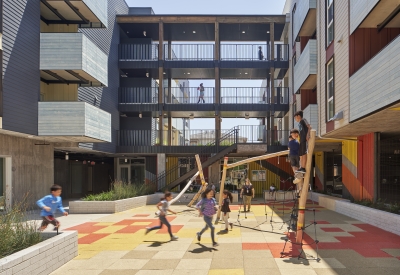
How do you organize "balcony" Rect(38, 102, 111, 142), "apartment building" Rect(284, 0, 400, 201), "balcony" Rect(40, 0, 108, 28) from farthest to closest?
"balcony" Rect(40, 0, 108, 28)
"balcony" Rect(38, 102, 111, 142)
"apartment building" Rect(284, 0, 400, 201)

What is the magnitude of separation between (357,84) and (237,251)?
7.80 meters

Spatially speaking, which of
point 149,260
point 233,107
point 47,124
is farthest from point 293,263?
point 233,107

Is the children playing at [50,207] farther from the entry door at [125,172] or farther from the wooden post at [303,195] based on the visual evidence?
the entry door at [125,172]

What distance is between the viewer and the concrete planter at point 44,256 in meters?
6.61

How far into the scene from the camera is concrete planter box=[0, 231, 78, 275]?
6.61 m

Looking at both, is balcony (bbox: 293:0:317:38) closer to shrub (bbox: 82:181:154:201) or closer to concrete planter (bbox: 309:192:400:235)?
concrete planter (bbox: 309:192:400:235)

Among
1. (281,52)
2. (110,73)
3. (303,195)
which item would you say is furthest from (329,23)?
(110,73)

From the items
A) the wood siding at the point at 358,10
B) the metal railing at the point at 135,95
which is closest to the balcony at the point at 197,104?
the metal railing at the point at 135,95

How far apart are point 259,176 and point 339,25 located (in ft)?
54.4

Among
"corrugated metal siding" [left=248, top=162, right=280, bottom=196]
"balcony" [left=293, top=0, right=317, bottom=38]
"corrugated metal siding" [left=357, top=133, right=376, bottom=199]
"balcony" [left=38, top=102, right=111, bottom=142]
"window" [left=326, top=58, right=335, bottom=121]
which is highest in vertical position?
"balcony" [left=293, top=0, right=317, bottom=38]

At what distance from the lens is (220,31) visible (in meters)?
29.9

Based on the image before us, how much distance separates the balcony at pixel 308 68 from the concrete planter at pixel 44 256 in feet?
49.7

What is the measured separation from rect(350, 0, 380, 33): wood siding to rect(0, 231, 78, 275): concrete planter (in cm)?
1146

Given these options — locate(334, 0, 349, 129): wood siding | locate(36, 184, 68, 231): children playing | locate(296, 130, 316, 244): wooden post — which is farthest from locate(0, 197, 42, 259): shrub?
locate(334, 0, 349, 129): wood siding
